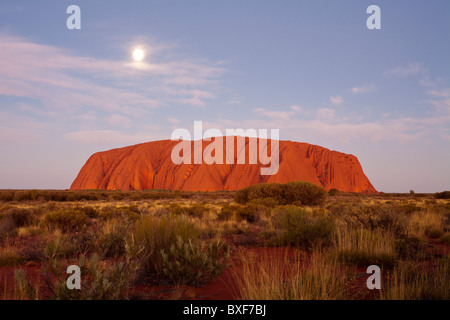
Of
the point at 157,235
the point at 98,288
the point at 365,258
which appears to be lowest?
the point at 365,258

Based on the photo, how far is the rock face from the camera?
64688 mm

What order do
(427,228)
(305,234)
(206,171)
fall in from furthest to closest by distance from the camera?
(206,171)
(427,228)
(305,234)

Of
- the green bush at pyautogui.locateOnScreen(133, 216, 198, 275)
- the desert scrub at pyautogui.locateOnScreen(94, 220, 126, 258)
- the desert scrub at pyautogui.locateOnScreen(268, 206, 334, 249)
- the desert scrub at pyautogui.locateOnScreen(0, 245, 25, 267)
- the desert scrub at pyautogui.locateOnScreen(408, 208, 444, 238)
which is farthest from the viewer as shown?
the desert scrub at pyautogui.locateOnScreen(408, 208, 444, 238)

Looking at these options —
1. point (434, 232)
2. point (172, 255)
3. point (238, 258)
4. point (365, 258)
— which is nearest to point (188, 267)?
point (172, 255)

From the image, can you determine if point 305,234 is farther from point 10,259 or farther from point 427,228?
point 10,259

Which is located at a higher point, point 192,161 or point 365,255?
point 192,161

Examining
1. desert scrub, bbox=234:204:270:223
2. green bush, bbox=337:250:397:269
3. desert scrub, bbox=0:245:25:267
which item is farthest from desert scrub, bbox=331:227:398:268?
desert scrub, bbox=234:204:270:223

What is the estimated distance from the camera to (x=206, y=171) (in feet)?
221

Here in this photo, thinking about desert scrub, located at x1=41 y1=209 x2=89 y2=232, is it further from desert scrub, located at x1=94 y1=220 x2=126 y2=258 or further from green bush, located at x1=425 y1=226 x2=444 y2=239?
green bush, located at x1=425 y1=226 x2=444 y2=239
